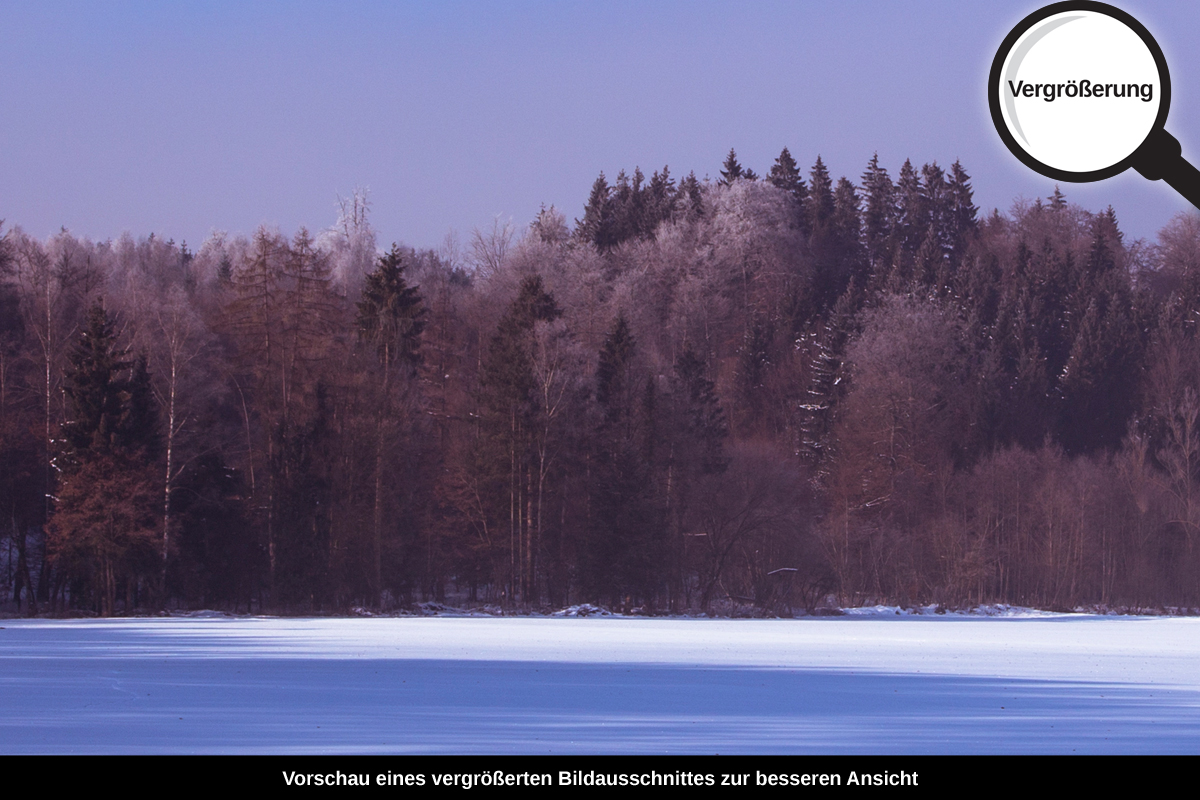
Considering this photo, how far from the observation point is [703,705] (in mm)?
12602

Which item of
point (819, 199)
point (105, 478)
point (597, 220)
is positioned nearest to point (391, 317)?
point (105, 478)

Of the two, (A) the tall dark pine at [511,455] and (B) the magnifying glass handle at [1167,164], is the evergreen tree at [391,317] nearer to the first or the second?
(A) the tall dark pine at [511,455]

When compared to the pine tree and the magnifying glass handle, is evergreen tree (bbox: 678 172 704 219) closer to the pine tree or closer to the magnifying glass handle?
the pine tree

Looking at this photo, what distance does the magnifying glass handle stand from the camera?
6.97 feet

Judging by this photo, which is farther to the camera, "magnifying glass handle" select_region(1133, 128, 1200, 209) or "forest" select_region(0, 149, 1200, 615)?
"forest" select_region(0, 149, 1200, 615)

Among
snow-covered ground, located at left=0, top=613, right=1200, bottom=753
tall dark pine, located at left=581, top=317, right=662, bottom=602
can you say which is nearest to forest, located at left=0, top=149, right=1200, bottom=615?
tall dark pine, located at left=581, top=317, right=662, bottom=602

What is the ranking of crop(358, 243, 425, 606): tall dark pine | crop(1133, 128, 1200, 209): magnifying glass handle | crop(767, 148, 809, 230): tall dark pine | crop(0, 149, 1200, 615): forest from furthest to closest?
crop(767, 148, 809, 230): tall dark pine, crop(358, 243, 425, 606): tall dark pine, crop(0, 149, 1200, 615): forest, crop(1133, 128, 1200, 209): magnifying glass handle

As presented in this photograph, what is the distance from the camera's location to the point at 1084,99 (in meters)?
2.17

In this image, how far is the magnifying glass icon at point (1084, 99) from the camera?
7.06ft

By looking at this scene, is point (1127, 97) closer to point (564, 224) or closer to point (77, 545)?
point (77, 545)

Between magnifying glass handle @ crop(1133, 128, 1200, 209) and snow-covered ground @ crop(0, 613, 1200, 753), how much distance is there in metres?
7.20

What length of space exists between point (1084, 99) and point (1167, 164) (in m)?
0.19

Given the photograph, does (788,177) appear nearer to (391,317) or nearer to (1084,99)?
(391,317)

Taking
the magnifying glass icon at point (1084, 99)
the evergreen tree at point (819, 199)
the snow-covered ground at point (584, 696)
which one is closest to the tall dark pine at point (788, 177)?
the evergreen tree at point (819, 199)
